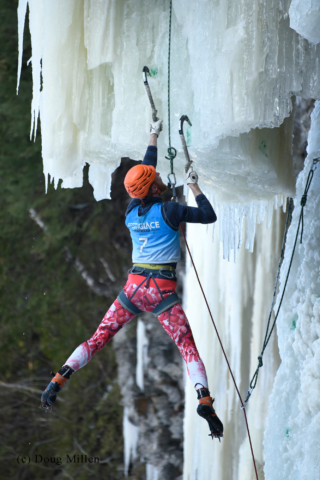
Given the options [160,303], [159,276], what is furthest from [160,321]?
[159,276]

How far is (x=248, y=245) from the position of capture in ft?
14.2

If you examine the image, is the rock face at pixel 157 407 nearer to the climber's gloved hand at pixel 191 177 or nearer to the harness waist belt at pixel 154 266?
the harness waist belt at pixel 154 266

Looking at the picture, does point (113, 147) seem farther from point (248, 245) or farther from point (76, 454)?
point (76, 454)

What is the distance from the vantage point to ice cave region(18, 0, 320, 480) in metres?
2.74

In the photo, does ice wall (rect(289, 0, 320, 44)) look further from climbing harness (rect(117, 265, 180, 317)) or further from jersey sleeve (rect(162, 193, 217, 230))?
climbing harness (rect(117, 265, 180, 317))

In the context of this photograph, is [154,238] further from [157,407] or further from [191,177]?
[157,407]

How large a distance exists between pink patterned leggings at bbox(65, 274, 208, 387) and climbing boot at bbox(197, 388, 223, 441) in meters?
0.14

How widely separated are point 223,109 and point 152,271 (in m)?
0.98

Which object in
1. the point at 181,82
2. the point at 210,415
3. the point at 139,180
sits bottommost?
the point at 210,415

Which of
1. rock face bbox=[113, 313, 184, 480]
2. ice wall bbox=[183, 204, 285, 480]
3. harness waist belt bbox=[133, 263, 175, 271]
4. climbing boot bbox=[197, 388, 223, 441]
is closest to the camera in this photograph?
climbing boot bbox=[197, 388, 223, 441]

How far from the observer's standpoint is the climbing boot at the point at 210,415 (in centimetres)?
241

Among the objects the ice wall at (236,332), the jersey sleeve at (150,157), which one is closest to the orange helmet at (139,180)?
the jersey sleeve at (150,157)

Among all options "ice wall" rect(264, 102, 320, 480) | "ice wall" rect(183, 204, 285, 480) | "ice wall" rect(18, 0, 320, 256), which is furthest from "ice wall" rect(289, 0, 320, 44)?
"ice wall" rect(183, 204, 285, 480)

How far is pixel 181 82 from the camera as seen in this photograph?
3.16 m
